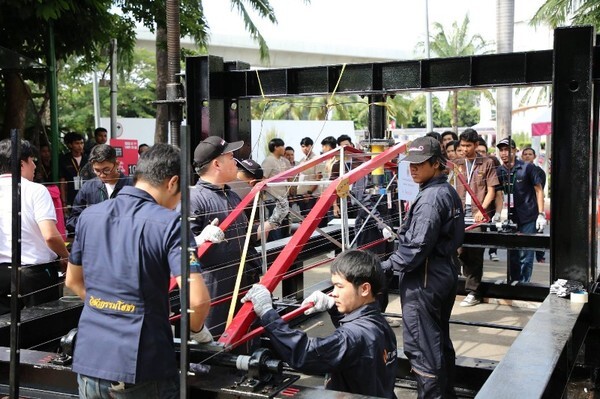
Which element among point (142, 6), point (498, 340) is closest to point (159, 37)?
point (142, 6)

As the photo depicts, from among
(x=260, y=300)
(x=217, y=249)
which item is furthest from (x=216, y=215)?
(x=260, y=300)

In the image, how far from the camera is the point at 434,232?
14.6 feet

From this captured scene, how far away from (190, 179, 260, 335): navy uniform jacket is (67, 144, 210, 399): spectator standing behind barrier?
4.68 ft

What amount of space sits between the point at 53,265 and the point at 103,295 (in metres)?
2.51

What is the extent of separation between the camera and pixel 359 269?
327 cm

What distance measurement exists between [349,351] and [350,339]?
5 centimetres

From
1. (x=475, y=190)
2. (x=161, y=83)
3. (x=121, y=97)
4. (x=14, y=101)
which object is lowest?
(x=475, y=190)

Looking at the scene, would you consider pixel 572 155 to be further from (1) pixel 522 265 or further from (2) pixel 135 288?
(1) pixel 522 265

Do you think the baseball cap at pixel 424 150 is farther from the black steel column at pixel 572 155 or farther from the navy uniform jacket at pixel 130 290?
the navy uniform jacket at pixel 130 290

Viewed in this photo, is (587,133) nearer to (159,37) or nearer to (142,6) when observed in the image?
(142,6)

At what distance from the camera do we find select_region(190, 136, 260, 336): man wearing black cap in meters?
4.38

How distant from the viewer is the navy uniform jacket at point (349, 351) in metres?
3.08

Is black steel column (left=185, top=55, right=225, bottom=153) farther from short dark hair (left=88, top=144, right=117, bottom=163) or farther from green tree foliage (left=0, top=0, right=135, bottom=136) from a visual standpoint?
green tree foliage (left=0, top=0, right=135, bottom=136)

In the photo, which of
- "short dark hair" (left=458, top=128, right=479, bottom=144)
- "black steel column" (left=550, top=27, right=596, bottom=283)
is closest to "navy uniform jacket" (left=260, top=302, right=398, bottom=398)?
"black steel column" (left=550, top=27, right=596, bottom=283)
